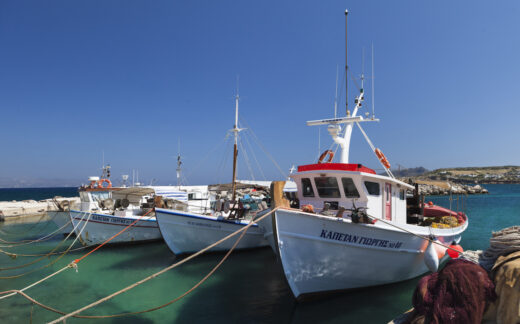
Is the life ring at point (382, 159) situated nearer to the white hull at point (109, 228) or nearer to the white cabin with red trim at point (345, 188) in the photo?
the white cabin with red trim at point (345, 188)

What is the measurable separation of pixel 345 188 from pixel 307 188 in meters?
1.24

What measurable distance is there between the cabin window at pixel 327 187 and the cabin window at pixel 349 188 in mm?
233

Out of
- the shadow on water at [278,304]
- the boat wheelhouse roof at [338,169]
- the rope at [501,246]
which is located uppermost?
the boat wheelhouse roof at [338,169]

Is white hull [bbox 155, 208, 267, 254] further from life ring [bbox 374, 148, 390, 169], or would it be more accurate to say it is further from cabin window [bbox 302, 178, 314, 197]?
life ring [bbox 374, 148, 390, 169]

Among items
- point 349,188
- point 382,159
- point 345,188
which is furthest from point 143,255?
point 382,159

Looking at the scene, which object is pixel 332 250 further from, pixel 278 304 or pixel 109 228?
pixel 109 228

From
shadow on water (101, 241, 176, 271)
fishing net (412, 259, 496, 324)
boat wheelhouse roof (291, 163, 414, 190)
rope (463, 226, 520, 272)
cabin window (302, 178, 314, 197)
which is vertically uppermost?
boat wheelhouse roof (291, 163, 414, 190)

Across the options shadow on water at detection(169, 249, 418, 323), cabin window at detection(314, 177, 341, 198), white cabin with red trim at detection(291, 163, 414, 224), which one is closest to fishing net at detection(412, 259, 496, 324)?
shadow on water at detection(169, 249, 418, 323)

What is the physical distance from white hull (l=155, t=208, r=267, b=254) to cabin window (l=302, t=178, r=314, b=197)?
5.08m

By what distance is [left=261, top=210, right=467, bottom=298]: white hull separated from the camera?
7641mm

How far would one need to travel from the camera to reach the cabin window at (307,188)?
9.63m

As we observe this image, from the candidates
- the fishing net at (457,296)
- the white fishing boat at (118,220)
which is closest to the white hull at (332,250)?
the fishing net at (457,296)

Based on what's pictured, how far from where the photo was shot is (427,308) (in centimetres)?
502

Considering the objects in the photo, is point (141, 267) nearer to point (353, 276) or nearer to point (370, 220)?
point (353, 276)
